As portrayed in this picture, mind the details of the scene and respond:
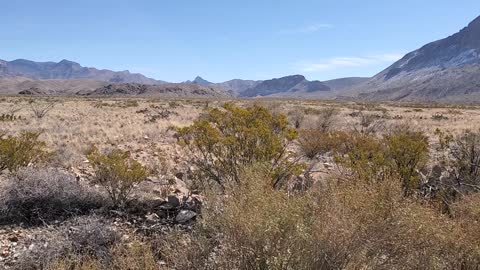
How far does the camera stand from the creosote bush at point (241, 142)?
7.38 metres

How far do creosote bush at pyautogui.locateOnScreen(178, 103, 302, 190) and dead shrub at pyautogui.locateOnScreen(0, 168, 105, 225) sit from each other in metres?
1.95

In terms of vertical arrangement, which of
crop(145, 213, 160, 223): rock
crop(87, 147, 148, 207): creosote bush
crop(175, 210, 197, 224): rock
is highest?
crop(87, 147, 148, 207): creosote bush

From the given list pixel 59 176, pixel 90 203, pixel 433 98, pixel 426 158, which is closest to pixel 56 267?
pixel 90 203

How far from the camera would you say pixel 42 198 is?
6.95m

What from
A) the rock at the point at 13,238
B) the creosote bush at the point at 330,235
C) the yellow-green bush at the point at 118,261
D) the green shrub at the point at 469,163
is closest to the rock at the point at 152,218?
the yellow-green bush at the point at 118,261

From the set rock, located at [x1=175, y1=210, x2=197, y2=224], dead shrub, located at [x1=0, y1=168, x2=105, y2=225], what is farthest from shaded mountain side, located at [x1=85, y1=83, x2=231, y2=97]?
rock, located at [x1=175, y1=210, x2=197, y2=224]

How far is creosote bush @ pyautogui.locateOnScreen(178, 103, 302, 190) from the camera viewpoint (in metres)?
7.38

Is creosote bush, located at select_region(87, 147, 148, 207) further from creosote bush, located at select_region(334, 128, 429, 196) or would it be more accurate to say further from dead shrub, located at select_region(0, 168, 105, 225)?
creosote bush, located at select_region(334, 128, 429, 196)

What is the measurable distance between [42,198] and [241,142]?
131 inches

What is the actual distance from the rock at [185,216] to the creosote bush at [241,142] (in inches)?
25.8

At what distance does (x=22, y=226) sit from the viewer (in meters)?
6.35

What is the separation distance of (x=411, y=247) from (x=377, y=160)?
11.5 ft

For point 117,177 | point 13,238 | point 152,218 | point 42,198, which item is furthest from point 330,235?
point 42,198

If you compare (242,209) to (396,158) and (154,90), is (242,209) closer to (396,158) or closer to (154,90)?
(396,158)
